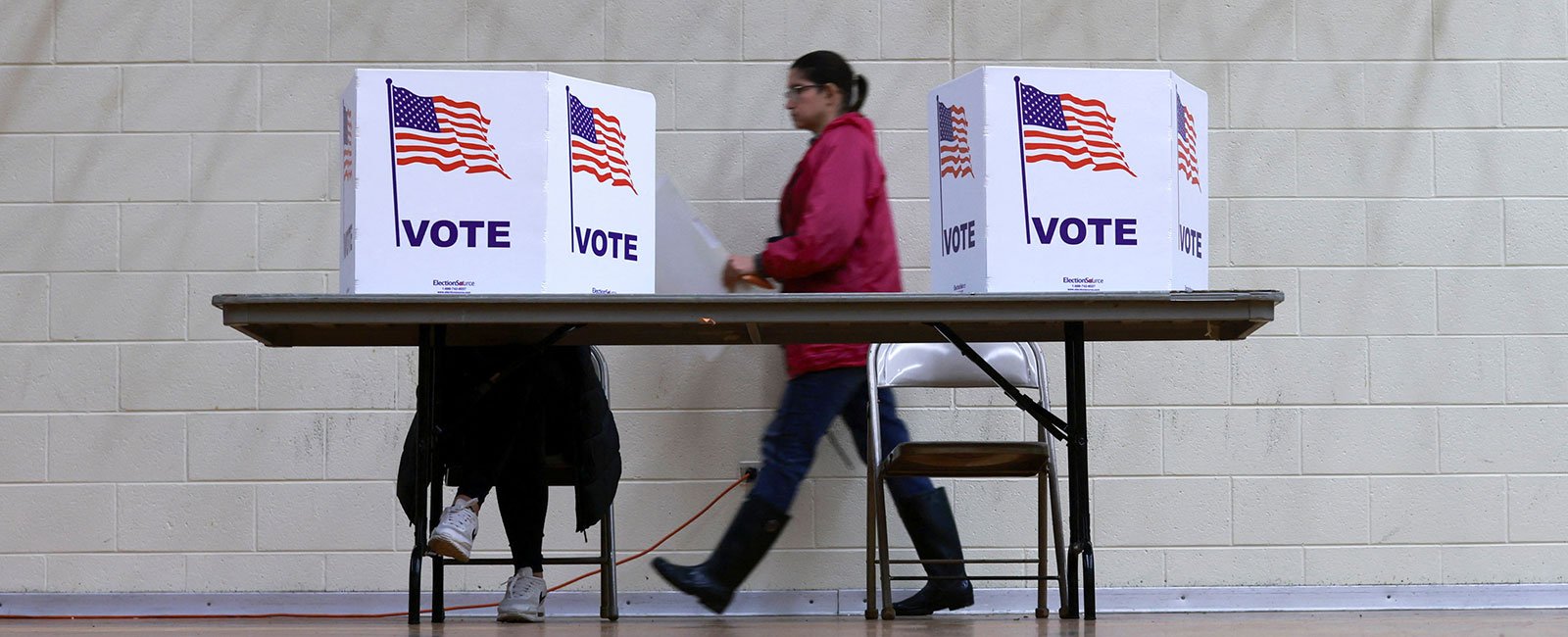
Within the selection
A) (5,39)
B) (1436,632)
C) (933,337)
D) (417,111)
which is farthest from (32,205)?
(1436,632)

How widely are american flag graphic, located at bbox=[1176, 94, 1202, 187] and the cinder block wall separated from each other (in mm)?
1194

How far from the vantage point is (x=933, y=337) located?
2281 mm

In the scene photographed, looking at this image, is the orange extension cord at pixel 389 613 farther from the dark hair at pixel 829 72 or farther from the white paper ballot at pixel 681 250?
the dark hair at pixel 829 72

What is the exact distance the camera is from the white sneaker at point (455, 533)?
2.19 meters

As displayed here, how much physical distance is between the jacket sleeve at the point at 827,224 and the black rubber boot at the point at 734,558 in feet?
1.37

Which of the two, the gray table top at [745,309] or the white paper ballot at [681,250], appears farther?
the white paper ballot at [681,250]

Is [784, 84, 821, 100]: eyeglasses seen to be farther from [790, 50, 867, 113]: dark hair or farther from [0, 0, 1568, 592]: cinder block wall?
[0, 0, 1568, 592]: cinder block wall

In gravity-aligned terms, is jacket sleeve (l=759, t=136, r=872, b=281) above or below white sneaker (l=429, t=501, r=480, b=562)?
above

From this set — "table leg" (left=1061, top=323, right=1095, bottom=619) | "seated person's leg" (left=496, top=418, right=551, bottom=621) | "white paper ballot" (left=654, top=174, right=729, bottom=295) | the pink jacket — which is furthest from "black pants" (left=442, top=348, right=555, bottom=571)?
"table leg" (left=1061, top=323, right=1095, bottom=619)

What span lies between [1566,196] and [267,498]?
10.1ft

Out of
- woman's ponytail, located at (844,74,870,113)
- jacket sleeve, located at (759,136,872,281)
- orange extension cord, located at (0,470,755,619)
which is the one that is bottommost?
orange extension cord, located at (0,470,755,619)

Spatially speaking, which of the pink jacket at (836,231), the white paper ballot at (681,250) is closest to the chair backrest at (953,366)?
the pink jacket at (836,231)

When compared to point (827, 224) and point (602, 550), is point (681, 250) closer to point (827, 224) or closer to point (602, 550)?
point (827, 224)

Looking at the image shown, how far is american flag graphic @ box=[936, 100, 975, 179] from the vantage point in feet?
6.91
